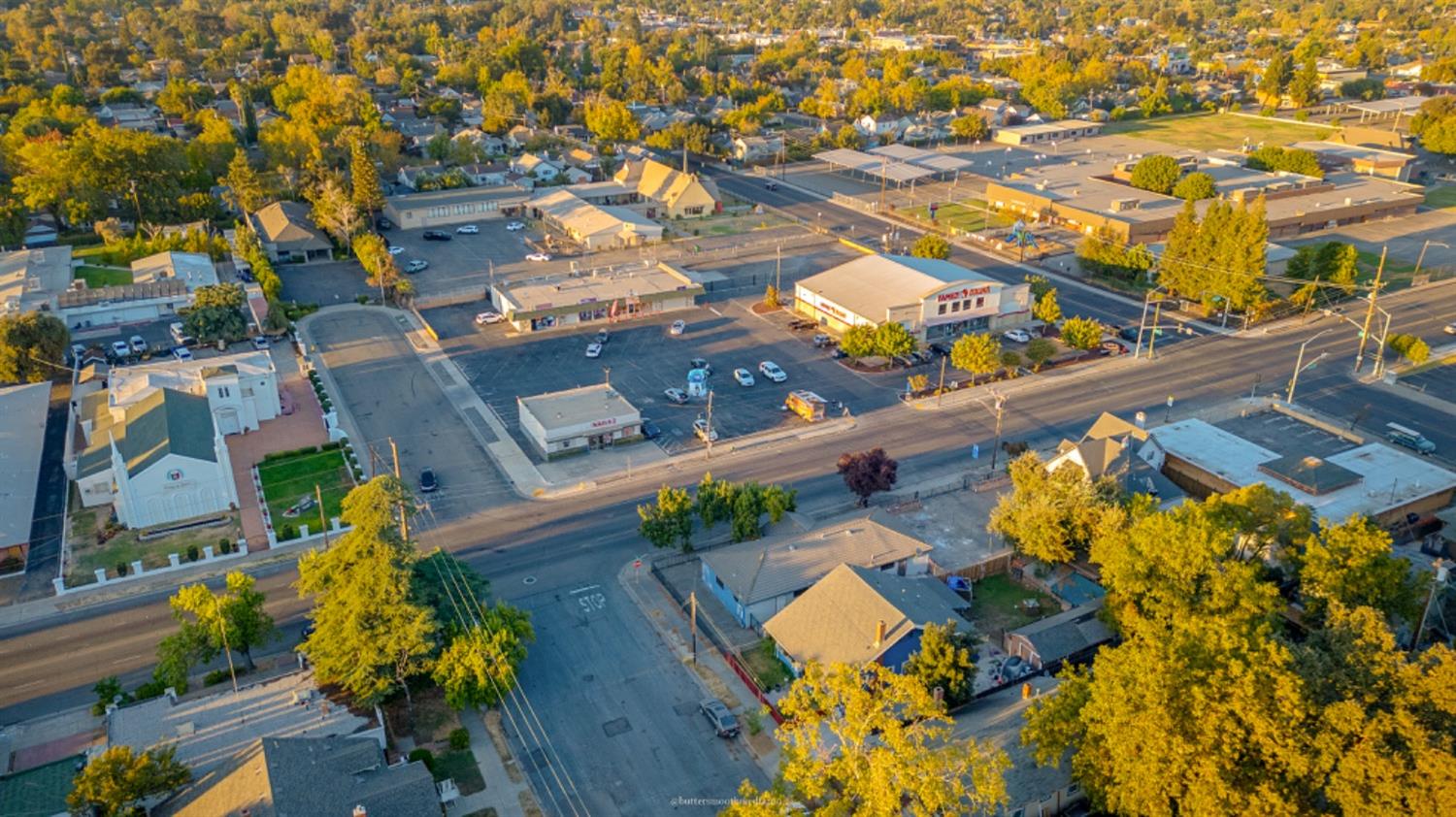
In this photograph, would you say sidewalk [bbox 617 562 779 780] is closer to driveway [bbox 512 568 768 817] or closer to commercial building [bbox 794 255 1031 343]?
driveway [bbox 512 568 768 817]

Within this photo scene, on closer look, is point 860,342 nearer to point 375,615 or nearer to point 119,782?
point 375,615

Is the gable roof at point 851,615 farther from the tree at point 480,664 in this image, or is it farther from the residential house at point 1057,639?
the tree at point 480,664

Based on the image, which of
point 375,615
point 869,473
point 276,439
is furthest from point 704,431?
point 375,615

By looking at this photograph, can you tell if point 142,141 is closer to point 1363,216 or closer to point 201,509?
point 201,509

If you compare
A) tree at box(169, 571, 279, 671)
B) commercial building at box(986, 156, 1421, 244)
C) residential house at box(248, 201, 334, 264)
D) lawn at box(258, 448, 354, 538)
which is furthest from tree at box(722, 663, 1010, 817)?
residential house at box(248, 201, 334, 264)

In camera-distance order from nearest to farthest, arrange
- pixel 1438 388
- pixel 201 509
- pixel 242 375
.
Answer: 1. pixel 201 509
2. pixel 242 375
3. pixel 1438 388

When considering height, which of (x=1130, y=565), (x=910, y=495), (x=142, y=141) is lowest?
(x=910, y=495)

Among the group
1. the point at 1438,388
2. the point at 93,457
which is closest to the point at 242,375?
the point at 93,457
